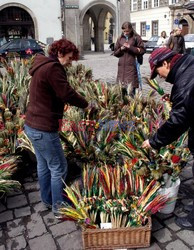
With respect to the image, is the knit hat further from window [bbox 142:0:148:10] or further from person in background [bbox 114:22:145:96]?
window [bbox 142:0:148:10]

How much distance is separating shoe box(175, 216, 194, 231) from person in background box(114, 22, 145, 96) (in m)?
3.00

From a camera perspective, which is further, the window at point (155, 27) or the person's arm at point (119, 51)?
the window at point (155, 27)

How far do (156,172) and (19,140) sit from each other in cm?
192

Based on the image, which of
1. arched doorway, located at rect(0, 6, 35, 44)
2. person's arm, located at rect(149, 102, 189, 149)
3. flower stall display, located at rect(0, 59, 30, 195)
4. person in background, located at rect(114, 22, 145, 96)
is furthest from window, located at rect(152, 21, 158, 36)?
person's arm, located at rect(149, 102, 189, 149)

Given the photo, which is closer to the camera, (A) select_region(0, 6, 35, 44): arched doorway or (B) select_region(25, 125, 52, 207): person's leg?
(B) select_region(25, 125, 52, 207): person's leg

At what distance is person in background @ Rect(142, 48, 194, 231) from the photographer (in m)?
2.10

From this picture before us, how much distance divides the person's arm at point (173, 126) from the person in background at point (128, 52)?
3.10 metres

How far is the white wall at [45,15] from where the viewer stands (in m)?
19.3

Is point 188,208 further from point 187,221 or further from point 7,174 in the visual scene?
point 7,174

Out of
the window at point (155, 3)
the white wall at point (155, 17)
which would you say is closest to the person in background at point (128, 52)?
the white wall at point (155, 17)

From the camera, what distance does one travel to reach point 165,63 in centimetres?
225

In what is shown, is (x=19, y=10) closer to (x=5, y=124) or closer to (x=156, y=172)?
(x=5, y=124)

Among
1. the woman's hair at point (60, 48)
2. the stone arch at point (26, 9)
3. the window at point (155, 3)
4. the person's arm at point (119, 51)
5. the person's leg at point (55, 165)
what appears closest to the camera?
the woman's hair at point (60, 48)

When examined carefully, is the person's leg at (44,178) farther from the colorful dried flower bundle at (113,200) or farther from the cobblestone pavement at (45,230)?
the colorful dried flower bundle at (113,200)
